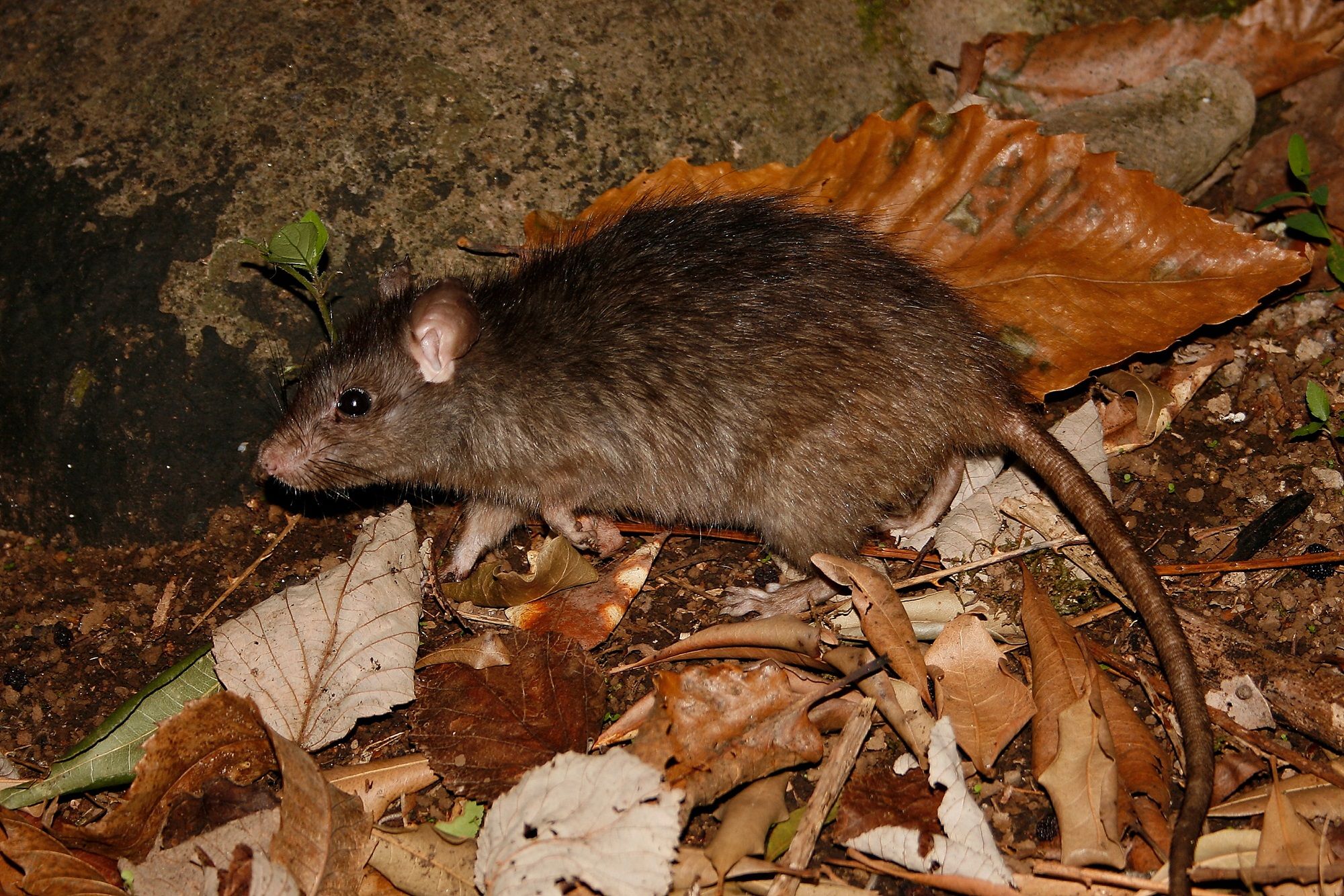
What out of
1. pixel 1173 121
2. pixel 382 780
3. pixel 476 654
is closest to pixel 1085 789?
pixel 476 654

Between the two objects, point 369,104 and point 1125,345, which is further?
point 369,104

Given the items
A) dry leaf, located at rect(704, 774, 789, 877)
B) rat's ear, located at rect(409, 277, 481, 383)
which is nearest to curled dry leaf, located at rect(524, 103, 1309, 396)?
rat's ear, located at rect(409, 277, 481, 383)

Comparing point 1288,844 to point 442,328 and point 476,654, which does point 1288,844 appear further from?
point 442,328

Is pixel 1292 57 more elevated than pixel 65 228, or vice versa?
pixel 1292 57

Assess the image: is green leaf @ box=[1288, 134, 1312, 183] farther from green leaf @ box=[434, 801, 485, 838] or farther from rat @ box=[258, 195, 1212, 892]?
green leaf @ box=[434, 801, 485, 838]

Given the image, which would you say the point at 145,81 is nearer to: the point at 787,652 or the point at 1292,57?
the point at 787,652

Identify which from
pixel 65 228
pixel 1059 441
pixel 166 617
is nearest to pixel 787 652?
pixel 1059 441

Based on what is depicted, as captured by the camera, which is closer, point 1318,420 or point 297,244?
point 297,244
